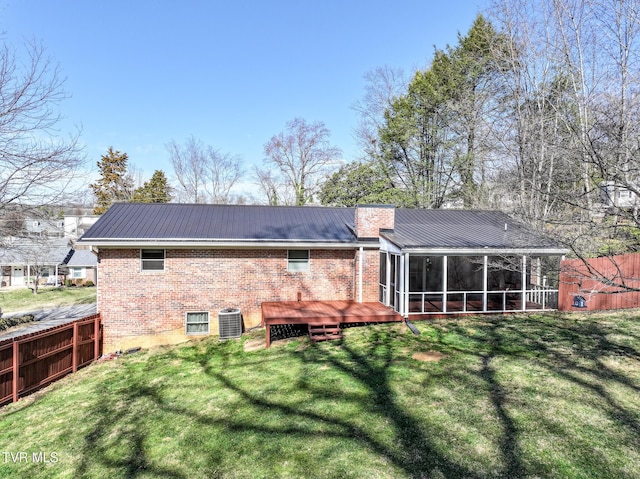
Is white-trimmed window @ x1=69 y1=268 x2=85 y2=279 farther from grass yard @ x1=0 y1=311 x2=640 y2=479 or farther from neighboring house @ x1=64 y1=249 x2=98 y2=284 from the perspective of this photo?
grass yard @ x1=0 y1=311 x2=640 y2=479

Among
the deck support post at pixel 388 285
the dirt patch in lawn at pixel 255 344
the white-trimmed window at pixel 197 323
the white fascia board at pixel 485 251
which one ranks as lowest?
the dirt patch in lawn at pixel 255 344

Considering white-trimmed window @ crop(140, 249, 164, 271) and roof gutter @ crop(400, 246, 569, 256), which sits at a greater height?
roof gutter @ crop(400, 246, 569, 256)

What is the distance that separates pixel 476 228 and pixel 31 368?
14508 millimetres

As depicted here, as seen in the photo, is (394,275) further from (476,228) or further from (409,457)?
(409,457)

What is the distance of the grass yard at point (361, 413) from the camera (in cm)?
477

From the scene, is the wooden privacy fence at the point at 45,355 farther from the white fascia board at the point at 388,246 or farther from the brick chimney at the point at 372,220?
the white fascia board at the point at 388,246

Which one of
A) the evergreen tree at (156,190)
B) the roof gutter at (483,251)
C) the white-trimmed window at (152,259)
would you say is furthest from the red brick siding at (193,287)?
the evergreen tree at (156,190)

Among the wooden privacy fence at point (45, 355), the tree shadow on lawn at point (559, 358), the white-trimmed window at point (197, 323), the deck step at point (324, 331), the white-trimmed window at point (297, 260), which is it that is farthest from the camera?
the white-trimmed window at point (297, 260)

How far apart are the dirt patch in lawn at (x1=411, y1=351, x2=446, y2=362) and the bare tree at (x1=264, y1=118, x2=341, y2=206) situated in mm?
28280

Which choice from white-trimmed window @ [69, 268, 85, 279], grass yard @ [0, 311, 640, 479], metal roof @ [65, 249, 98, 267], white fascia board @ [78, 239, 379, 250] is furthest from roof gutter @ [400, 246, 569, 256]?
white-trimmed window @ [69, 268, 85, 279]

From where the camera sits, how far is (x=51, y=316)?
65.9 feet

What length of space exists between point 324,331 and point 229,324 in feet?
10.5

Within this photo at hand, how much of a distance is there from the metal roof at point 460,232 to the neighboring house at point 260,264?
6 cm

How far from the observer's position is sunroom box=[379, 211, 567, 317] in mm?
11289
